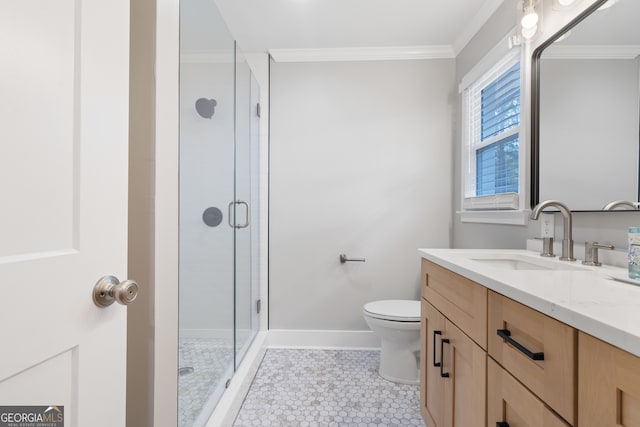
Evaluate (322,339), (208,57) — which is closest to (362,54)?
(208,57)

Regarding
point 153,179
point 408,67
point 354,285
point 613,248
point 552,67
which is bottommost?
point 354,285

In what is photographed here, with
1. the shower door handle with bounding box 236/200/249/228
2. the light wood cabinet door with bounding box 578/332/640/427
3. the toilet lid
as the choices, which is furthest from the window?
the shower door handle with bounding box 236/200/249/228

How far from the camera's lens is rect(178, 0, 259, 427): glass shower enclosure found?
116cm

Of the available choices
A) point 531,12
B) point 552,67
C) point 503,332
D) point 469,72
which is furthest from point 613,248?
point 469,72

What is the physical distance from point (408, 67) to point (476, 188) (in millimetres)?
1080

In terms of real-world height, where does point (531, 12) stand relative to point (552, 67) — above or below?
above

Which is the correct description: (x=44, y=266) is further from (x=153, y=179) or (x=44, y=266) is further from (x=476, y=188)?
(x=476, y=188)

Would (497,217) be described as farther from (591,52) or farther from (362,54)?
(362,54)

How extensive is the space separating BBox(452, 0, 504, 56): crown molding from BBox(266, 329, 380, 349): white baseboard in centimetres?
224

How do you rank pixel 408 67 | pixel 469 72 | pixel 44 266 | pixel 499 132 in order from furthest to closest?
pixel 408 67, pixel 469 72, pixel 499 132, pixel 44 266

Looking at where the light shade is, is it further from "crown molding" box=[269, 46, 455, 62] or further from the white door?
the white door

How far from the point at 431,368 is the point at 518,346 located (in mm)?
719

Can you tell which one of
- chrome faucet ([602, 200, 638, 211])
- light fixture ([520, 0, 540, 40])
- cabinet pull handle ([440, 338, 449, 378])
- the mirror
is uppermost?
light fixture ([520, 0, 540, 40])

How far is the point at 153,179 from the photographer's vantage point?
2.85 ft
